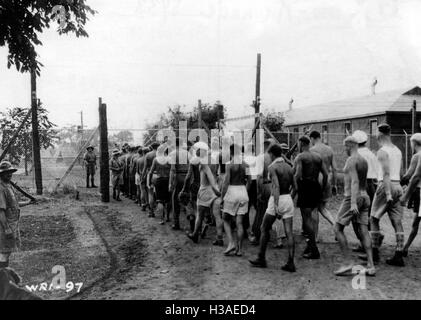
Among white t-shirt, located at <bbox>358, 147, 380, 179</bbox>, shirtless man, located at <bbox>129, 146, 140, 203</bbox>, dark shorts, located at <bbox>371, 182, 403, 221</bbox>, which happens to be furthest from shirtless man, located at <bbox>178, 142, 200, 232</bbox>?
shirtless man, located at <bbox>129, 146, 140, 203</bbox>

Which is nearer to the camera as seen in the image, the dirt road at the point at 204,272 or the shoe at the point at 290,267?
the dirt road at the point at 204,272

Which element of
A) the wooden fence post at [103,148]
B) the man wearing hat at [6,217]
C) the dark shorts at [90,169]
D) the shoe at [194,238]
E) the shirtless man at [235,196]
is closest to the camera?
the man wearing hat at [6,217]

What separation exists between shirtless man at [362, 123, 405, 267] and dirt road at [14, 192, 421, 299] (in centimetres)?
37

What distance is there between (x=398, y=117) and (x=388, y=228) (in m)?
17.8

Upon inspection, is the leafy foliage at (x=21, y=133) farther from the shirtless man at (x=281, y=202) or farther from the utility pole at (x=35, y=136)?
the shirtless man at (x=281, y=202)

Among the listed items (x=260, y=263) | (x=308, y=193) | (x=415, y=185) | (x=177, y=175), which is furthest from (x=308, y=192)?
(x=177, y=175)

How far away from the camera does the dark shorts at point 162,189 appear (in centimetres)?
1030

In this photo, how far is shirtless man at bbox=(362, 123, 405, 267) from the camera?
6883 mm

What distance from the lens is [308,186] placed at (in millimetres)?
7211

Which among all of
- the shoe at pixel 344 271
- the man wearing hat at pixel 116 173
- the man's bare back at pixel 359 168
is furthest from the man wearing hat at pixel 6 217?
the man wearing hat at pixel 116 173

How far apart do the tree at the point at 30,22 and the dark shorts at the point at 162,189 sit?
3.63 metres

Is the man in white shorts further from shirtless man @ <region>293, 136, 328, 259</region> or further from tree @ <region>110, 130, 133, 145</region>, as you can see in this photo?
tree @ <region>110, 130, 133, 145</region>

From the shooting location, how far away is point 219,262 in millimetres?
7168
